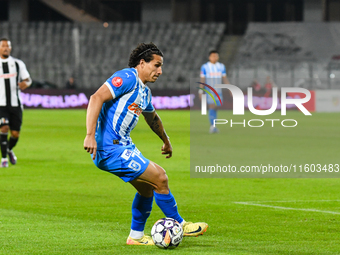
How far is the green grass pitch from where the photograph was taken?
215 inches

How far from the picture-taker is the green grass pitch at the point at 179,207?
546 centimetres

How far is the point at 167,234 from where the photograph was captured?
532 cm

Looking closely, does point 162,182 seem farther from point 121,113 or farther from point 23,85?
point 23,85

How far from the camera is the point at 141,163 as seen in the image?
521 cm

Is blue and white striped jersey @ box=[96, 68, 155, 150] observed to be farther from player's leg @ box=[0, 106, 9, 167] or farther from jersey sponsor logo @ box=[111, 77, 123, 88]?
player's leg @ box=[0, 106, 9, 167]

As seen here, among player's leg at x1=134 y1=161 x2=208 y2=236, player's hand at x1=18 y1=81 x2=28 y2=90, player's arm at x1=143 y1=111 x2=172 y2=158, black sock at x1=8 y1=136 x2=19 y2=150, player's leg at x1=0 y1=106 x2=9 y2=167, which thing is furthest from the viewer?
black sock at x1=8 y1=136 x2=19 y2=150

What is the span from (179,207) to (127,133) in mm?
2347

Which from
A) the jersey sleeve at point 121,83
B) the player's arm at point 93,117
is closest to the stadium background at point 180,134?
the player's arm at point 93,117

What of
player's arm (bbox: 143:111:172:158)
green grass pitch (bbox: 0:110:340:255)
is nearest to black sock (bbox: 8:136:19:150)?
green grass pitch (bbox: 0:110:340:255)

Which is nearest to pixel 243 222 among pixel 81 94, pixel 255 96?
pixel 255 96

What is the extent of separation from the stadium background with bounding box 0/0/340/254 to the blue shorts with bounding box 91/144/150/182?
670 mm

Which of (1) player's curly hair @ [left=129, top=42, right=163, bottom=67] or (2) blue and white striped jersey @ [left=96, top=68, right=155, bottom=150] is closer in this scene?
(2) blue and white striped jersey @ [left=96, top=68, right=155, bottom=150]

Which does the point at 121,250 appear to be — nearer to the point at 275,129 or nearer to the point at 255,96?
the point at 275,129

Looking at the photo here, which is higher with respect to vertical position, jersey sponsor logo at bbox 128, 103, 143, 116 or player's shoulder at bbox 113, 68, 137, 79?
player's shoulder at bbox 113, 68, 137, 79
